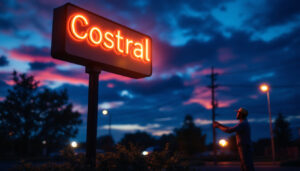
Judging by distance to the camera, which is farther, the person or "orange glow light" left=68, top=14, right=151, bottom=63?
"orange glow light" left=68, top=14, right=151, bottom=63

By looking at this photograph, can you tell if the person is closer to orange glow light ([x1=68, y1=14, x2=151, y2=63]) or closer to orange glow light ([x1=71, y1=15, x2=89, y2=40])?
orange glow light ([x1=68, y1=14, x2=151, y2=63])

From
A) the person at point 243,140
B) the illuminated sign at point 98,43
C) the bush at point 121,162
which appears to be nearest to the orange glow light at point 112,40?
the illuminated sign at point 98,43

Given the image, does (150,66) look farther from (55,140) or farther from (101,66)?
(55,140)

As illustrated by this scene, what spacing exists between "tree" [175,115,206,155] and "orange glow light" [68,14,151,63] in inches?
2077

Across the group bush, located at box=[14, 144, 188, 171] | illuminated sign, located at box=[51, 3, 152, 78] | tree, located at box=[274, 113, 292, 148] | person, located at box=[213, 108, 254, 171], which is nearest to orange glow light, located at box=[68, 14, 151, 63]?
illuminated sign, located at box=[51, 3, 152, 78]

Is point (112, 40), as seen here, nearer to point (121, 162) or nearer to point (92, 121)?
point (92, 121)

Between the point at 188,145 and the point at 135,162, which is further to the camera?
the point at 188,145

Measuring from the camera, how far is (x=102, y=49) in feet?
25.2

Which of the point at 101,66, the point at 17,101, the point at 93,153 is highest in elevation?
the point at 17,101

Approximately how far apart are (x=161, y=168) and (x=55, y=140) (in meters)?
46.2

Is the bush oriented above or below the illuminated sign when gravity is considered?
below

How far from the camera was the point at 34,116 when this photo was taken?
4794 cm

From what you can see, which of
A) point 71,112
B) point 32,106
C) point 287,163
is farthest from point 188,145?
point 287,163

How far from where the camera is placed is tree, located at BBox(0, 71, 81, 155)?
46.9 metres
